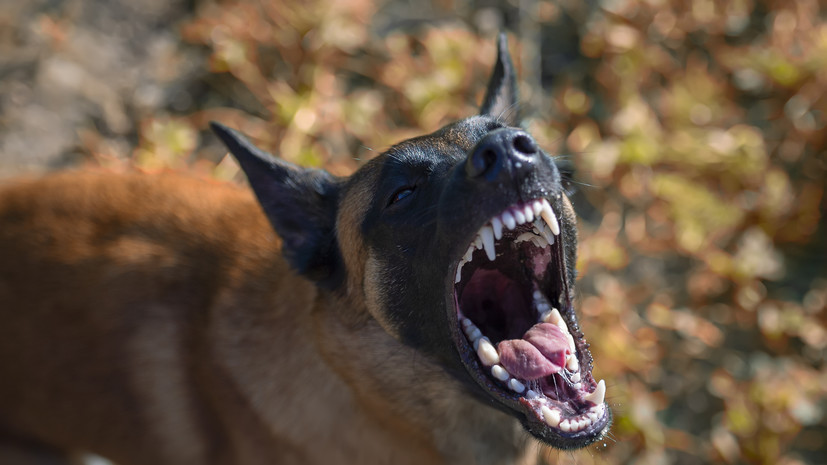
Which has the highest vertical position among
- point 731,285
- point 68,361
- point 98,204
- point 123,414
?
point 98,204

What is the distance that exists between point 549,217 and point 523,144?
0.83 ft

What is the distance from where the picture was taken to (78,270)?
108 inches

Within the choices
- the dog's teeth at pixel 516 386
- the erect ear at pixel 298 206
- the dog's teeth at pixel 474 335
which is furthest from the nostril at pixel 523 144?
the erect ear at pixel 298 206

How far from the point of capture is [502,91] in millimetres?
2875

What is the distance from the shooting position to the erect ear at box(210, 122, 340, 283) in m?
2.48

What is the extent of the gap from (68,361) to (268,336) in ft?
2.69

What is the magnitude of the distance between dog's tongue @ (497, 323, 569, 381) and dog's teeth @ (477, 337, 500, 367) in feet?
0.24

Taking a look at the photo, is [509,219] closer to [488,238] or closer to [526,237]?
[488,238]

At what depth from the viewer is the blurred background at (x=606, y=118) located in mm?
3842

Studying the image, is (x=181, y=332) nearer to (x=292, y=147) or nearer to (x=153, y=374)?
(x=153, y=374)

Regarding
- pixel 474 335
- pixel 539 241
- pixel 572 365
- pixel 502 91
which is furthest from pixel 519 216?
pixel 502 91

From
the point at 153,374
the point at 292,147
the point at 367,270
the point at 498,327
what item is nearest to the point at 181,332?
the point at 153,374

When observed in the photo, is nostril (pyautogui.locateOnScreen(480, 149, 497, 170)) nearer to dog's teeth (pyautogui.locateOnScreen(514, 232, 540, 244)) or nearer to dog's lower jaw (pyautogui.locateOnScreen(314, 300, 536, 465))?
dog's teeth (pyautogui.locateOnScreen(514, 232, 540, 244))

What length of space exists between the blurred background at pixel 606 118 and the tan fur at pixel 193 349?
1.35m
